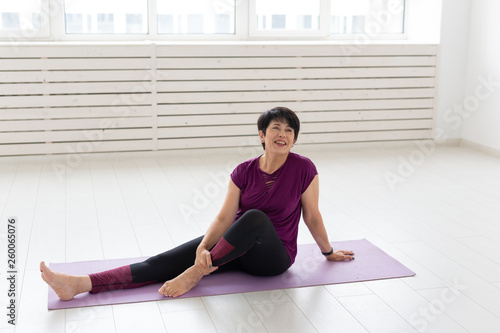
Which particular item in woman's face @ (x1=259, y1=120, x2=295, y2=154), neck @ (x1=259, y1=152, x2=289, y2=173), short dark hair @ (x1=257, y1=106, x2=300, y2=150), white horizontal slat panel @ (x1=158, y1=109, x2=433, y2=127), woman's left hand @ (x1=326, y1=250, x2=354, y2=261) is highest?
short dark hair @ (x1=257, y1=106, x2=300, y2=150)

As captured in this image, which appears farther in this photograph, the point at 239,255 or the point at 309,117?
the point at 309,117

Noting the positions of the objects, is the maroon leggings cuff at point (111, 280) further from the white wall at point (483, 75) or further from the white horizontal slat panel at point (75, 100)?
the white wall at point (483, 75)

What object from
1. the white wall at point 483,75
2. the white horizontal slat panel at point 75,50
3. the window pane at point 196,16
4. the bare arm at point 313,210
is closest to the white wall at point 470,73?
the white wall at point 483,75

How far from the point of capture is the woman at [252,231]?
262cm

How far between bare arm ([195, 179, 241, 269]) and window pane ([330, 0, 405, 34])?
11.6 feet

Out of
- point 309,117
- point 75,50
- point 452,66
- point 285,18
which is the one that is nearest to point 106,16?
point 75,50

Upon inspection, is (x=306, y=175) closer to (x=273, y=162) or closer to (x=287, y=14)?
(x=273, y=162)

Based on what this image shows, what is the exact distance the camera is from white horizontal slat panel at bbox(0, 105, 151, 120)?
5121mm

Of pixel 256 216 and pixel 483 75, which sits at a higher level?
pixel 483 75

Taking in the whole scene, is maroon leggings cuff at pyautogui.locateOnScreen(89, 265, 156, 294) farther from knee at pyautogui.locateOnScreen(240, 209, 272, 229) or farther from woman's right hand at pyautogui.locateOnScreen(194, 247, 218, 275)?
knee at pyautogui.locateOnScreen(240, 209, 272, 229)

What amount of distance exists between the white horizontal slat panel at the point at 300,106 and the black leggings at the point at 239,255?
2672 mm

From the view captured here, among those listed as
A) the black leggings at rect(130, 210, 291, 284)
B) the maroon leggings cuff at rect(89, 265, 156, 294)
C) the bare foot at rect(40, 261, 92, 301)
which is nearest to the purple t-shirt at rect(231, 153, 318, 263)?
the black leggings at rect(130, 210, 291, 284)

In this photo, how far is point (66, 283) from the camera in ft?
8.49

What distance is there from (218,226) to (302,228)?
3.13 feet
